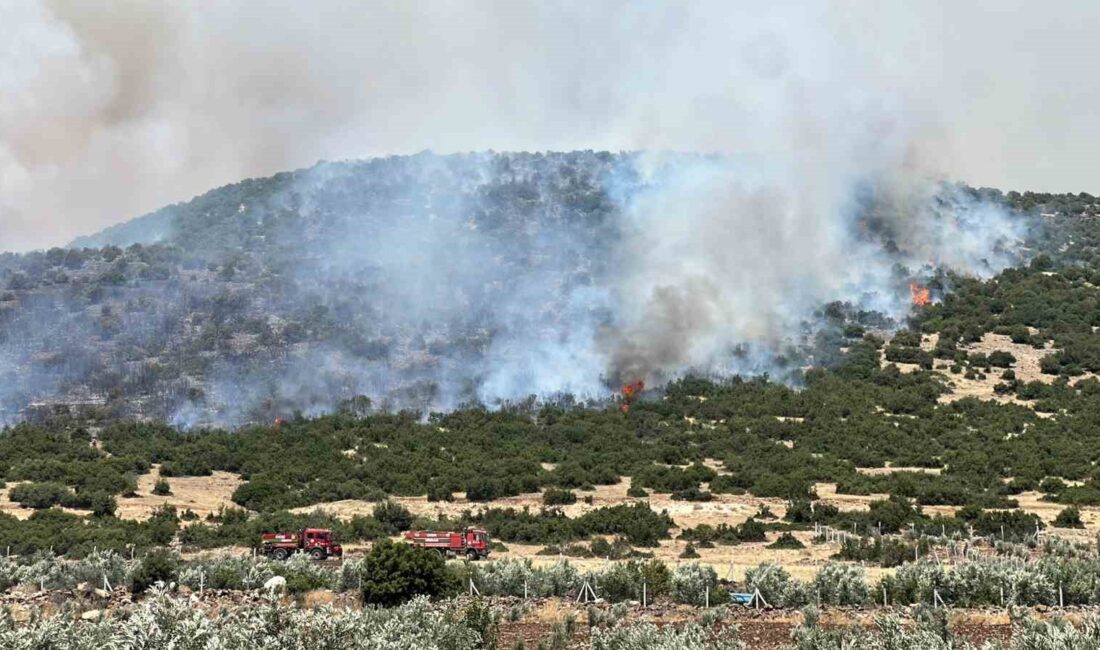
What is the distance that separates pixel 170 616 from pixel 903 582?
→ 2244 cm

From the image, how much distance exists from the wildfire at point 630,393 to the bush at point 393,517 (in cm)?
3303

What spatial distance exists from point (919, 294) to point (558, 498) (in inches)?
2430

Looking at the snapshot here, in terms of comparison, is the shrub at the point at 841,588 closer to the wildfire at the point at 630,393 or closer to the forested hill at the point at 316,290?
the wildfire at the point at 630,393

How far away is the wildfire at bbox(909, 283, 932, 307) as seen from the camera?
116m

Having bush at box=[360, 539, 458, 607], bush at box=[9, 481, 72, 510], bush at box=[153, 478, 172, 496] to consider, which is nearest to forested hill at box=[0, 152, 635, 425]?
bush at box=[153, 478, 172, 496]

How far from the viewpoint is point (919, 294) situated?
118m

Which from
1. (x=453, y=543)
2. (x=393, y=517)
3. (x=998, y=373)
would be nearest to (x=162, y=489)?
(x=393, y=517)

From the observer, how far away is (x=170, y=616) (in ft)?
89.5

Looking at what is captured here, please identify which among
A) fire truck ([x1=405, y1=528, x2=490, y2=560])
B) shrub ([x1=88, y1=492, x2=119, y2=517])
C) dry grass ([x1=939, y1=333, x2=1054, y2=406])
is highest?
dry grass ([x1=939, y1=333, x2=1054, y2=406])

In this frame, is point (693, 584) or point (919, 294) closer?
point (693, 584)

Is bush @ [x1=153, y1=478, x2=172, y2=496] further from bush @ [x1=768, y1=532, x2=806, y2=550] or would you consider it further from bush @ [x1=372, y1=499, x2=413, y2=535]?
bush @ [x1=768, y1=532, x2=806, y2=550]

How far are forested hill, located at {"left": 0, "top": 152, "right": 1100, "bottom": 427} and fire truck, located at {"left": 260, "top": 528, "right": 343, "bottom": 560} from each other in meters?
44.6

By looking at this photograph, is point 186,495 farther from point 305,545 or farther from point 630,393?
point 630,393

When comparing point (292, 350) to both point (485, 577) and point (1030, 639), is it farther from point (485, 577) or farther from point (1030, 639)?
point (1030, 639)
